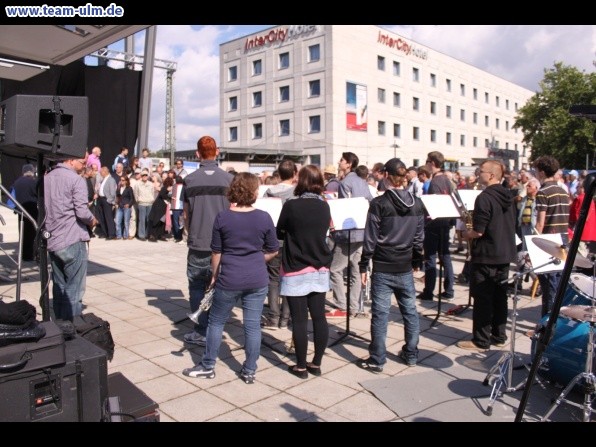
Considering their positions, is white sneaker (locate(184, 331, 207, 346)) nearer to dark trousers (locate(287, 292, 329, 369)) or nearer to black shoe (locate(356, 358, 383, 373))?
dark trousers (locate(287, 292, 329, 369))

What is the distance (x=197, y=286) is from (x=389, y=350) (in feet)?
6.56

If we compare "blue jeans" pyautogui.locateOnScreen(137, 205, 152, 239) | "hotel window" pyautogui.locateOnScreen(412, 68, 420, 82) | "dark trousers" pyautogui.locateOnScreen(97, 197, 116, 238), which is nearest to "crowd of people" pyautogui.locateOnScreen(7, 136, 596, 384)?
"blue jeans" pyautogui.locateOnScreen(137, 205, 152, 239)

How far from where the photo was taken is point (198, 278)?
479 centimetres

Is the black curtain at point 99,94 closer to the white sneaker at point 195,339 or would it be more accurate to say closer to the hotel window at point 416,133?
the white sneaker at point 195,339

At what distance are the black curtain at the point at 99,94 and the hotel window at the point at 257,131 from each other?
31481 mm

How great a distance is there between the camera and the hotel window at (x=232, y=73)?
4662 centimetres

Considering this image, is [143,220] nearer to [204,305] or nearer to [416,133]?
[204,305]

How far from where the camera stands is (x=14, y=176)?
12953 millimetres

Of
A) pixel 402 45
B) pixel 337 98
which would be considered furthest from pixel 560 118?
pixel 337 98

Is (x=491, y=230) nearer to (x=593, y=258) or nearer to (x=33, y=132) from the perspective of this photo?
(x=593, y=258)

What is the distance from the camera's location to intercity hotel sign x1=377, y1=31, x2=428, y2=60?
43344mm

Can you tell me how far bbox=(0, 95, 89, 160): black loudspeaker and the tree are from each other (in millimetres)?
41996
